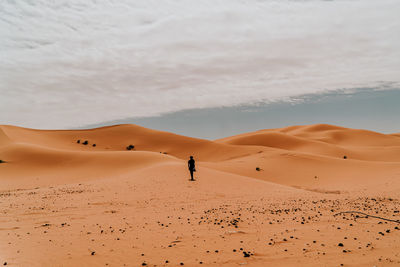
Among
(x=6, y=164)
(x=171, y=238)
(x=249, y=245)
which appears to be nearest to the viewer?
(x=249, y=245)

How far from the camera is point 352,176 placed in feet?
86.0

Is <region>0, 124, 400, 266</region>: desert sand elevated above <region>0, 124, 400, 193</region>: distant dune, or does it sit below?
below

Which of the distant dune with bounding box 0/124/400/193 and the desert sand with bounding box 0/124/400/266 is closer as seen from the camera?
the desert sand with bounding box 0/124/400/266

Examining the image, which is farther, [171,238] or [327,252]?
[171,238]

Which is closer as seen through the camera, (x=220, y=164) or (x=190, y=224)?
(x=190, y=224)

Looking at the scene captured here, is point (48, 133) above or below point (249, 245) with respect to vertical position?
above

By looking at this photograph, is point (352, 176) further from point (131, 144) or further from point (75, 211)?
point (131, 144)

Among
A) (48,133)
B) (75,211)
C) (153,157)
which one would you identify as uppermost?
(48,133)

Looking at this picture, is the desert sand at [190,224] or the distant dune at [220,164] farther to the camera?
the distant dune at [220,164]

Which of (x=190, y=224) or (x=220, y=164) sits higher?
(x=220, y=164)

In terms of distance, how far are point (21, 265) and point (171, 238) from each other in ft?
11.4

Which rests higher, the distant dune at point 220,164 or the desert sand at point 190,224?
the distant dune at point 220,164

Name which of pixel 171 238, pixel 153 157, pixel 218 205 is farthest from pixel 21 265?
pixel 153 157

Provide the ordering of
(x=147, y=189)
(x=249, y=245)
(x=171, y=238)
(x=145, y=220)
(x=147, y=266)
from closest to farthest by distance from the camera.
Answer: (x=147, y=266) → (x=249, y=245) → (x=171, y=238) → (x=145, y=220) → (x=147, y=189)
